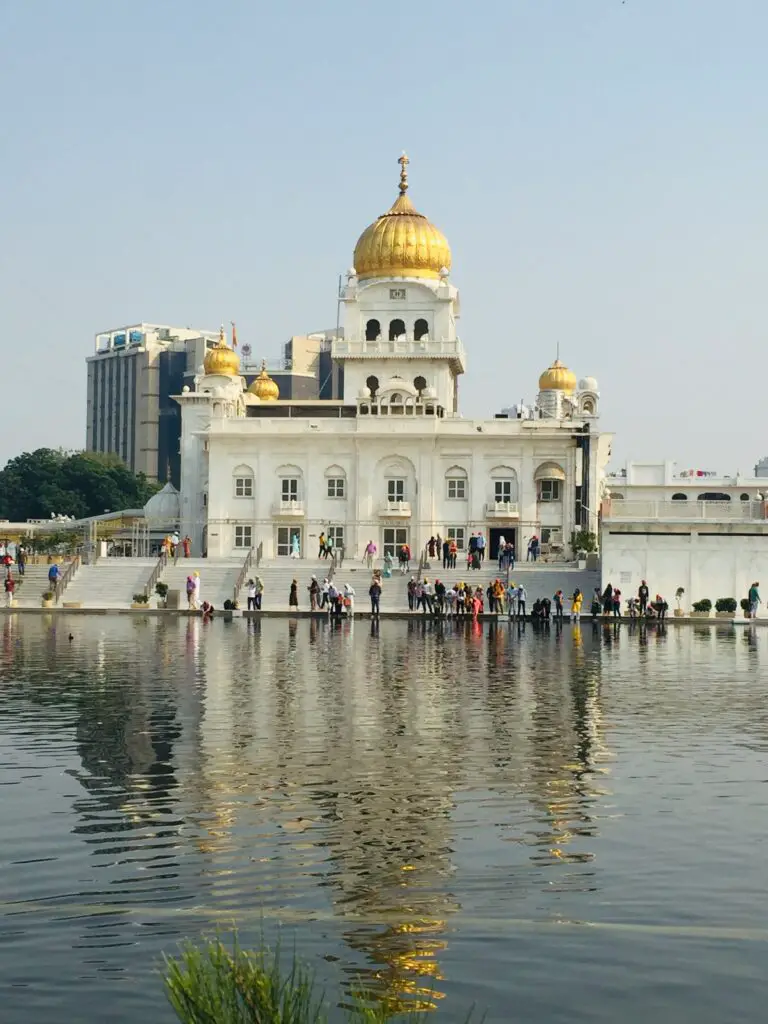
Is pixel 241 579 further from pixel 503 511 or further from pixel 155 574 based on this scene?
pixel 503 511

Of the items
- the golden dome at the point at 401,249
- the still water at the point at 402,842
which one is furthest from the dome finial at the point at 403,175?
the still water at the point at 402,842

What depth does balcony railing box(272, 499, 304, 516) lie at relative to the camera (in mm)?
62625

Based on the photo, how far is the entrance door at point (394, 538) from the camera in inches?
2466

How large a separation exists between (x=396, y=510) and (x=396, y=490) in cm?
102

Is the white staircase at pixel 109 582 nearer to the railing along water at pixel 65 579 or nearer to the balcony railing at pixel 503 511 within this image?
the railing along water at pixel 65 579

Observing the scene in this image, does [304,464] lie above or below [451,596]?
above

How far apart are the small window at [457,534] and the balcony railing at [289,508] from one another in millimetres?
6103

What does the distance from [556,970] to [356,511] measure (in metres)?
54.0

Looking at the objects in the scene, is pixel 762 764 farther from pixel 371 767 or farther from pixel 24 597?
pixel 24 597

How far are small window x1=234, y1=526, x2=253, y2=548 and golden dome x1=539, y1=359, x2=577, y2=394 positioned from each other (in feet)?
70.4

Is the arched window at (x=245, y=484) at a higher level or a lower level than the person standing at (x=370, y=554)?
higher

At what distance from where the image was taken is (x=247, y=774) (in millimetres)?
15039

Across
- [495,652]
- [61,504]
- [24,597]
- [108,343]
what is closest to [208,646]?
[495,652]

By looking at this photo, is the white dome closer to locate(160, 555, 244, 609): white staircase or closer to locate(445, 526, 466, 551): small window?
locate(445, 526, 466, 551): small window
